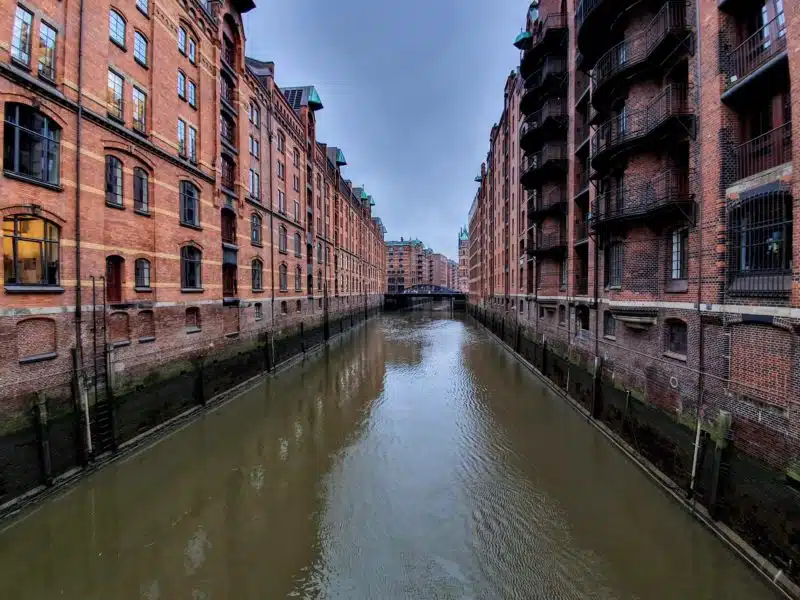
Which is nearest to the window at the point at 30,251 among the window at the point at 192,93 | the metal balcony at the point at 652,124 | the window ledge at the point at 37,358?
the window ledge at the point at 37,358

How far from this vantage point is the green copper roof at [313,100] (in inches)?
1241

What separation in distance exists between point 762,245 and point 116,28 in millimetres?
17363

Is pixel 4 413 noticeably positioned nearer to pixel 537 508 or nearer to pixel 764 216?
pixel 537 508

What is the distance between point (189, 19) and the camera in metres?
15.3

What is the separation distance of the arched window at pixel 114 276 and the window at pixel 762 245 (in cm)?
1549

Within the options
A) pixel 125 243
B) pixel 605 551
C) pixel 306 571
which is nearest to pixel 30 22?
pixel 125 243

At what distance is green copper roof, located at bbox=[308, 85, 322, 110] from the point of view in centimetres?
3153

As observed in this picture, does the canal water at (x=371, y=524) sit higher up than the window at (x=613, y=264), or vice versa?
the window at (x=613, y=264)

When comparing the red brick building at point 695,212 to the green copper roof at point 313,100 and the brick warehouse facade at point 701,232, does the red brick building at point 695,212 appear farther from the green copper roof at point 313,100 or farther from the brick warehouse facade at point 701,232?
the green copper roof at point 313,100

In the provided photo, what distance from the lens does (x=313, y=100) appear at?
31.6 metres

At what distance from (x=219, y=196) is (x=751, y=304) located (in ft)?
60.0

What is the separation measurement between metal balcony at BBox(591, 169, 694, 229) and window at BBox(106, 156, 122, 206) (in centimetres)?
1463

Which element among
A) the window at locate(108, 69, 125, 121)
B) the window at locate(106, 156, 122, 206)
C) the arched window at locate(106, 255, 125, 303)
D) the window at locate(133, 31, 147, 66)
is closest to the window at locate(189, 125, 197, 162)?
the window at locate(133, 31, 147, 66)

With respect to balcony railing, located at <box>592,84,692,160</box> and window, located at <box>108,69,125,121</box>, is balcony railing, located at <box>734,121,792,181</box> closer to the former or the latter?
balcony railing, located at <box>592,84,692,160</box>
